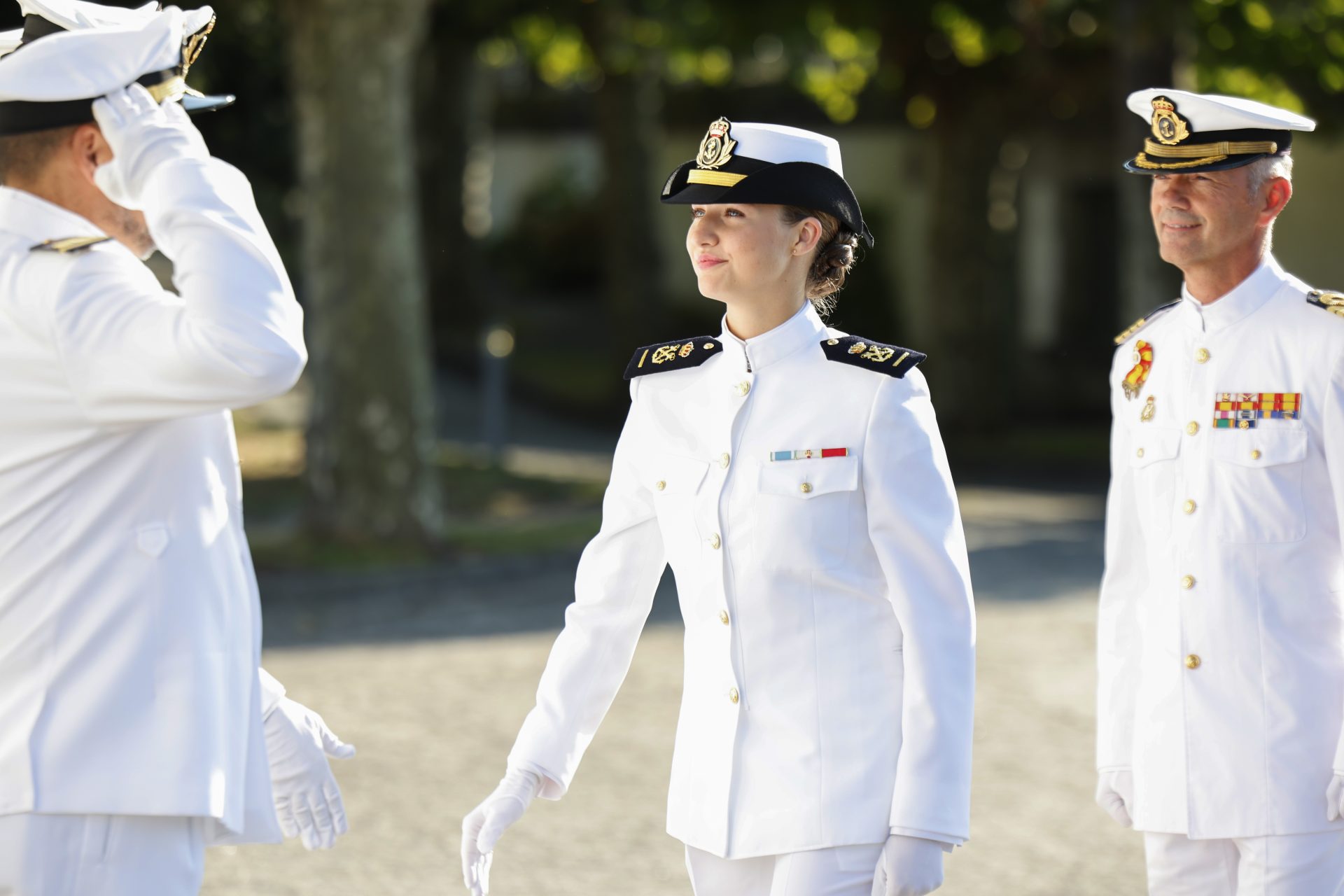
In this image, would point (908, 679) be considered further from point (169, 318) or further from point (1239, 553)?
point (169, 318)

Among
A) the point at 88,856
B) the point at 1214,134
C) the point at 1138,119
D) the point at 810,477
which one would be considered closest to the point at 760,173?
the point at 810,477

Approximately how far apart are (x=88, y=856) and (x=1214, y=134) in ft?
9.02

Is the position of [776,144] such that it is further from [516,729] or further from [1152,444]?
[516,729]

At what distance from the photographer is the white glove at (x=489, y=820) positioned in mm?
3562

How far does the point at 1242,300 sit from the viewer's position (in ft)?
13.7

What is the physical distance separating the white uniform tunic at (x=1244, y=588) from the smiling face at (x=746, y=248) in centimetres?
110

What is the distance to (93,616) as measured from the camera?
9.57 ft

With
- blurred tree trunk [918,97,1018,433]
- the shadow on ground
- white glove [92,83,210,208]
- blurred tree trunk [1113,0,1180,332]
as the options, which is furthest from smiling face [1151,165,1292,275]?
blurred tree trunk [918,97,1018,433]

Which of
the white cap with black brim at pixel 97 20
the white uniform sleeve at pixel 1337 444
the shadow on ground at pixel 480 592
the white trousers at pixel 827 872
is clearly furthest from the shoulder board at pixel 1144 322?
the shadow on ground at pixel 480 592

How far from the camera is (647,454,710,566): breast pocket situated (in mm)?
3596

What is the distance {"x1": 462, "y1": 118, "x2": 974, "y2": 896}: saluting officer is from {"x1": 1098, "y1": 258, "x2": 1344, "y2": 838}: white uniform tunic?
85cm

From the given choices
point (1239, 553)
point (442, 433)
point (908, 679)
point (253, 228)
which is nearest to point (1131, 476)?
point (1239, 553)

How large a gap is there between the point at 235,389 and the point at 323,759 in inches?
35.5

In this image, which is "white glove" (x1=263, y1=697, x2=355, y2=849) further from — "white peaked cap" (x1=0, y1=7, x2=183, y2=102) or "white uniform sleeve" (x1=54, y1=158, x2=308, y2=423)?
"white peaked cap" (x1=0, y1=7, x2=183, y2=102)
